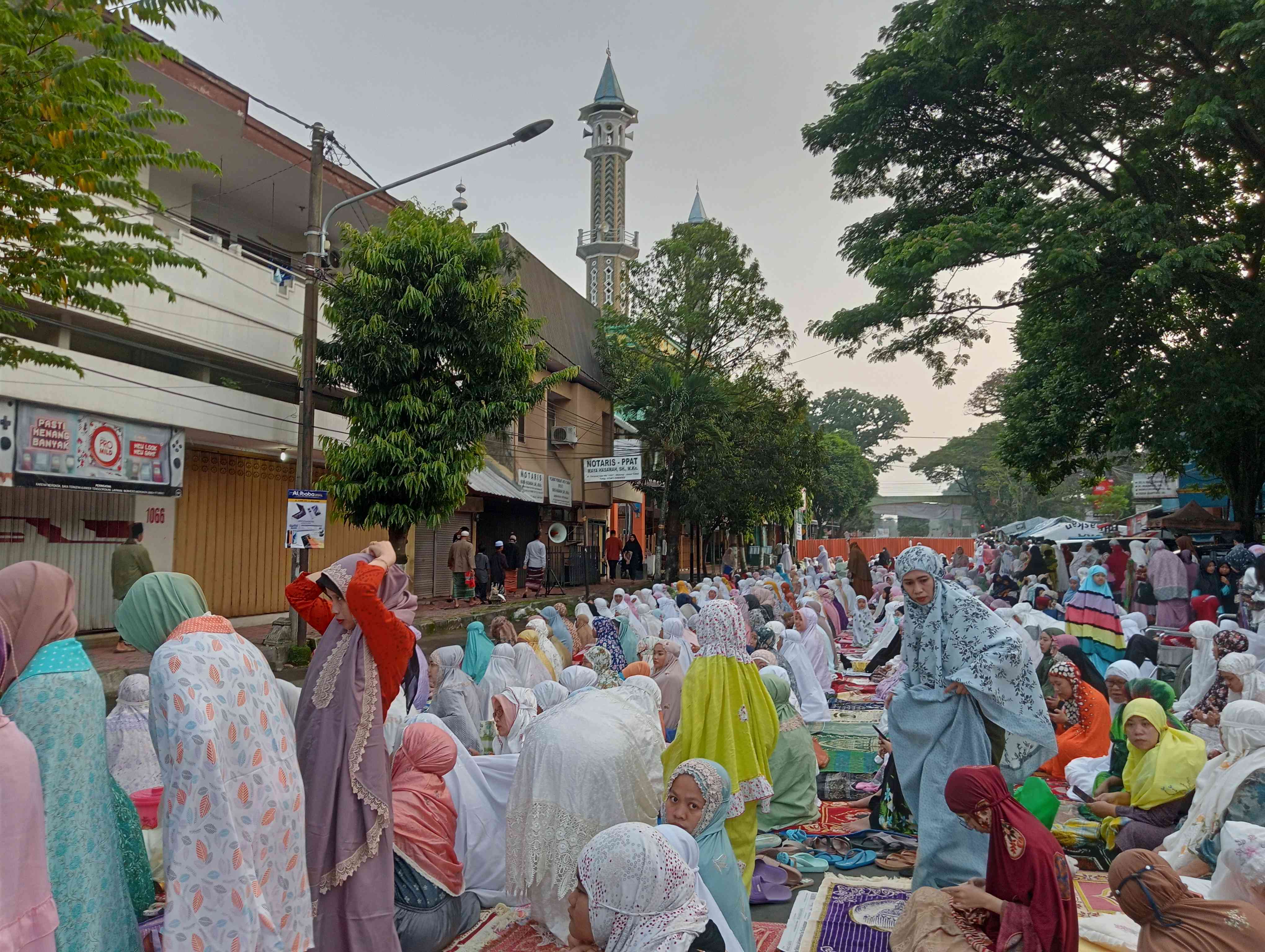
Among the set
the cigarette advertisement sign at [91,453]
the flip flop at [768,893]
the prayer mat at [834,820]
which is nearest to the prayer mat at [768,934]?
the flip flop at [768,893]

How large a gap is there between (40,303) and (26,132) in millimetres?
4935


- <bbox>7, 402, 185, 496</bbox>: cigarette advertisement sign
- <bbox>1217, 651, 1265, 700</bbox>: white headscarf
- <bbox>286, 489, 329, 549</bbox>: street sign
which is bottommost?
<bbox>1217, 651, 1265, 700</bbox>: white headscarf

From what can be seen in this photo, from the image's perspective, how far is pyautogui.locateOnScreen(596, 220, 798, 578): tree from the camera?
20.5 m

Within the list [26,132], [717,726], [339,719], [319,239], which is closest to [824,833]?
[717,726]

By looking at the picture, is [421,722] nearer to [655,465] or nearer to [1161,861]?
[1161,861]

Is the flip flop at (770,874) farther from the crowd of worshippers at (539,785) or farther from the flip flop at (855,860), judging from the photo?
the flip flop at (855,860)

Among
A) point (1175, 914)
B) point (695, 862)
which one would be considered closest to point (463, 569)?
point (695, 862)

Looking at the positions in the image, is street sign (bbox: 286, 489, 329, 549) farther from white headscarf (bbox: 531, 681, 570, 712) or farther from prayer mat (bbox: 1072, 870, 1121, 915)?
prayer mat (bbox: 1072, 870, 1121, 915)

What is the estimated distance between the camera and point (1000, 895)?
2.78 meters

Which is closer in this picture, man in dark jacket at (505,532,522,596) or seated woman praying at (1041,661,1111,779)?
seated woman praying at (1041,661,1111,779)

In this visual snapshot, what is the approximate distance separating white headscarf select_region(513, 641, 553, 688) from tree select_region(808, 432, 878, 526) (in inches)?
1680

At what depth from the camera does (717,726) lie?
4.28 metres

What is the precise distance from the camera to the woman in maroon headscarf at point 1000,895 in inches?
104

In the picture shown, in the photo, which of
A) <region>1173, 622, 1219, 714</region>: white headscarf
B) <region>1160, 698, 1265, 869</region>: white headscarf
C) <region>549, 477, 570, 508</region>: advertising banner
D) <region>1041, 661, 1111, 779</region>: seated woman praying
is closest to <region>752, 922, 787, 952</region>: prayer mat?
<region>1160, 698, 1265, 869</region>: white headscarf
